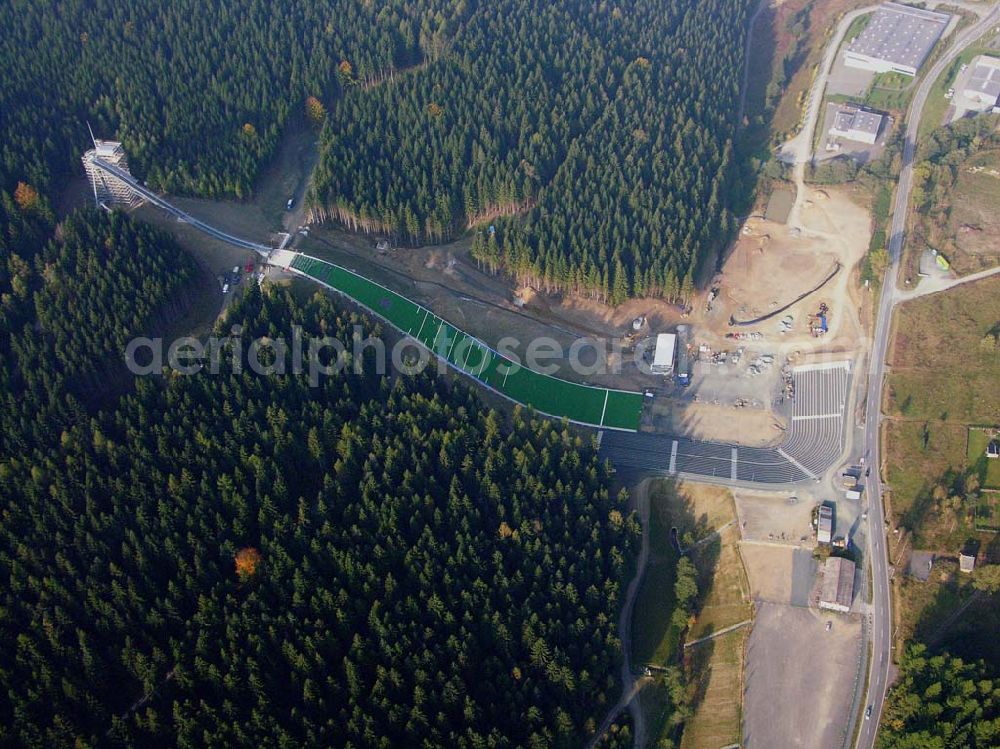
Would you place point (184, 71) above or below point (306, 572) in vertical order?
above

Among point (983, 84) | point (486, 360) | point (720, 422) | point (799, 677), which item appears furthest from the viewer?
point (983, 84)

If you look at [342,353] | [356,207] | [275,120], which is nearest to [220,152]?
[275,120]

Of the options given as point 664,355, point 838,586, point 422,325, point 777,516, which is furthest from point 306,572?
point 664,355

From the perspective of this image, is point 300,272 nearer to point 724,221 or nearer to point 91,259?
point 91,259

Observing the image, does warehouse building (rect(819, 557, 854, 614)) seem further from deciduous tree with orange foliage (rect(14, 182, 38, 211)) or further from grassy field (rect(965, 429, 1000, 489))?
deciduous tree with orange foliage (rect(14, 182, 38, 211))

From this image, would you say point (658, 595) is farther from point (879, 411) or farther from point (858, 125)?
point (858, 125)

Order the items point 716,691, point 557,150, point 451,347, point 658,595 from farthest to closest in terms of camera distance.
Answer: point 557,150
point 451,347
point 658,595
point 716,691

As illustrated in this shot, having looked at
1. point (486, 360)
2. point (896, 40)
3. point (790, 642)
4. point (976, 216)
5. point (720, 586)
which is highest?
point (896, 40)

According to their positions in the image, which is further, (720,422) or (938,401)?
(720,422)
